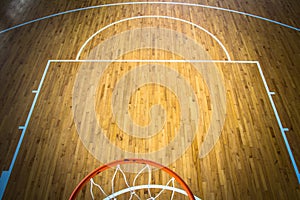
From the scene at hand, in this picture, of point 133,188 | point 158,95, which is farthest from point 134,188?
point 158,95

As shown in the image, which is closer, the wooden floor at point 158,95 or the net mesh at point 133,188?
the net mesh at point 133,188

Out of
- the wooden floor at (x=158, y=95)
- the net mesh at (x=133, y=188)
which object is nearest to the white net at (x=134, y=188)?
the net mesh at (x=133, y=188)

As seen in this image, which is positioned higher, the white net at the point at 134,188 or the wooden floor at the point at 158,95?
the wooden floor at the point at 158,95

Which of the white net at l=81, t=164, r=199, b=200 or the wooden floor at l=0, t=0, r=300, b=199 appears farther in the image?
the wooden floor at l=0, t=0, r=300, b=199

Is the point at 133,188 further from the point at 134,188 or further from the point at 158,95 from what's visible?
the point at 158,95

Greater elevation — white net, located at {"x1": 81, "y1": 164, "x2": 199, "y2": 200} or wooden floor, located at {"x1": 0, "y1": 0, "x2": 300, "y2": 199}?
wooden floor, located at {"x1": 0, "y1": 0, "x2": 300, "y2": 199}

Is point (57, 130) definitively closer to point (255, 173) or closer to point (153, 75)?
point (153, 75)

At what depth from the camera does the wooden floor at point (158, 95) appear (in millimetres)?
3781

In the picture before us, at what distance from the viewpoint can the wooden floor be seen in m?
3.78

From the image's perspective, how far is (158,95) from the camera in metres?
4.71

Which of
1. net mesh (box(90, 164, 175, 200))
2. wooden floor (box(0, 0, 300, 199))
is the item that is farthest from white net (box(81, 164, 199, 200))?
wooden floor (box(0, 0, 300, 199))

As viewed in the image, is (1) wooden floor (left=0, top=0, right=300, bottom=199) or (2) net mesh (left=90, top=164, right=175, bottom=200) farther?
(1) wooden floor (left=0, top=0, right=300, bottom=199)

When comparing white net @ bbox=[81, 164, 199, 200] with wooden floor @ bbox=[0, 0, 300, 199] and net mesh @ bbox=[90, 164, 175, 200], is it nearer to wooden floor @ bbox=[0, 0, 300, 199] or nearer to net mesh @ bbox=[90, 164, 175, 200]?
net mesh @ bbox=[90, 164, 175, 200]

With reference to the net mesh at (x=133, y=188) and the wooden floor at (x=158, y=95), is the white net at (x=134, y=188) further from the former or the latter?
the wooden floor at (x=158, y=95)
